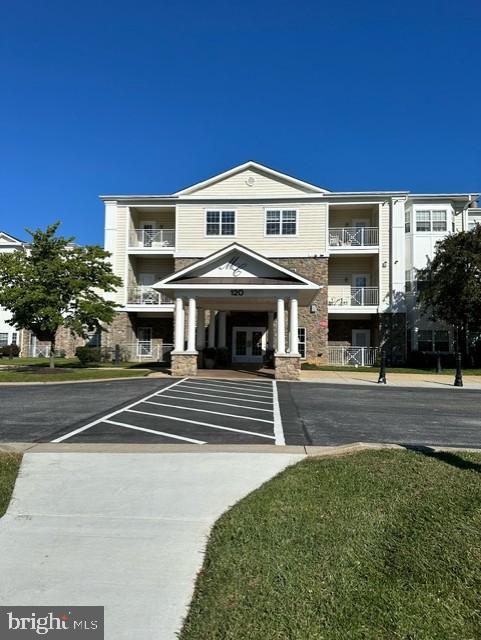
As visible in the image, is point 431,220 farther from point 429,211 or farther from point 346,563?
point 346,563

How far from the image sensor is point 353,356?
29.2m

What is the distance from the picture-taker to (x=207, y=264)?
20.9m

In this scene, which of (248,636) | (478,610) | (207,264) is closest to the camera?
(248,636)

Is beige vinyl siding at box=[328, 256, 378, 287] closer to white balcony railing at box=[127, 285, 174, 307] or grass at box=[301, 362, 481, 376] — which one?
grass at box=[301, 362, 481, 376]

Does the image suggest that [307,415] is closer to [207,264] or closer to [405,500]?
[405,500]

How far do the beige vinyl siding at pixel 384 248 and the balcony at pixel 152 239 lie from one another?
13.1 m

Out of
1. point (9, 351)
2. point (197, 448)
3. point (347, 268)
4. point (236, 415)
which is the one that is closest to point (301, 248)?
point (347, 268)

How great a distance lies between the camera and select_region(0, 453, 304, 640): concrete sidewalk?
309 cm

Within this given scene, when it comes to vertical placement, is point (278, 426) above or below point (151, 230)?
below

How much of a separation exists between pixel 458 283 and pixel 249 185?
13.6 meters

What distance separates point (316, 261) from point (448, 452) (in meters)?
22.6

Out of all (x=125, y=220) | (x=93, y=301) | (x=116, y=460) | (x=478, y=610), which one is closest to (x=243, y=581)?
(x=478, y=610)

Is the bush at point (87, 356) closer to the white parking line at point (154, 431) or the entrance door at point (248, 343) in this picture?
the entrance door at point (248, 343)

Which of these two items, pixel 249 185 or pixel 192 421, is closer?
pixel 192 421
